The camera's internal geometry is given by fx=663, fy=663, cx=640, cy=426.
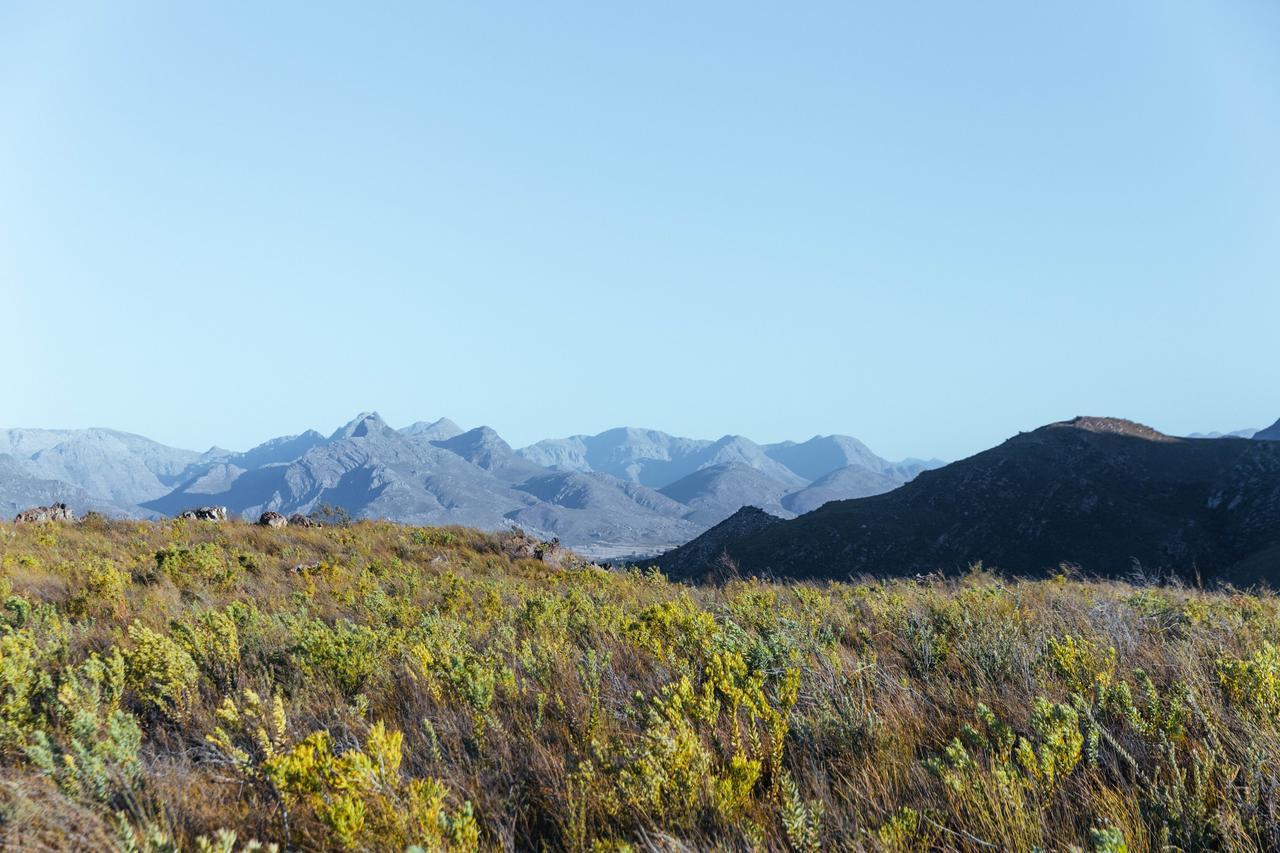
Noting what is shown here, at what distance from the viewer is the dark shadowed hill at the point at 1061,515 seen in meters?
60.3

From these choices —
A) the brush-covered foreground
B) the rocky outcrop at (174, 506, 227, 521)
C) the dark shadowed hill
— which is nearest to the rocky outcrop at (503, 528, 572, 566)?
the rocky outcrop at (174, 506, 227, 521)

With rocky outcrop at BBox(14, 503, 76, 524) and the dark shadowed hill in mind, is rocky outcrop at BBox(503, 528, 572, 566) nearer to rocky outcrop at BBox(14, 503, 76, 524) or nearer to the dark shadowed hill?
rocky outcrop at BBox(14, 503, 76, 524)

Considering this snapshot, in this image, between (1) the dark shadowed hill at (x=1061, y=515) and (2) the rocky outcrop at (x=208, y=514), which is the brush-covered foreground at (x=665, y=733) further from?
(1) the dark shadowed hill at (x=1061, y=515)

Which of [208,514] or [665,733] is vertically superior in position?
[665,733]

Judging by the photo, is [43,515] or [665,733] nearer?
[665,733]

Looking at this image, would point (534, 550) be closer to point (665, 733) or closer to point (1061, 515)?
point (665, 733)

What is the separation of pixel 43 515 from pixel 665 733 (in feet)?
88.2

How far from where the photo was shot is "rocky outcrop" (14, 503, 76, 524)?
2042cm

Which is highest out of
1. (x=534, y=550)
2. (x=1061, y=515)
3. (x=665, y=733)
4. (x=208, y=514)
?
(x=665, y=733)

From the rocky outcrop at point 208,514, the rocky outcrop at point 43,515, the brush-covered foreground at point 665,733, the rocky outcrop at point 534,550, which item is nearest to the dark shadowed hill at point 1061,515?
the rocky outcrop at point 534,550

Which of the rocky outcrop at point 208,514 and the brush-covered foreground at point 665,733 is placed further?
the rocky outcrop at point 208,514

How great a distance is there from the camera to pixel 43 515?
21500 mm

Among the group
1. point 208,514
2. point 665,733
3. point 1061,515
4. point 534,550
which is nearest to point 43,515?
point 208,514

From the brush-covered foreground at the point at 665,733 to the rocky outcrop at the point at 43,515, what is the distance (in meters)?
18.6
